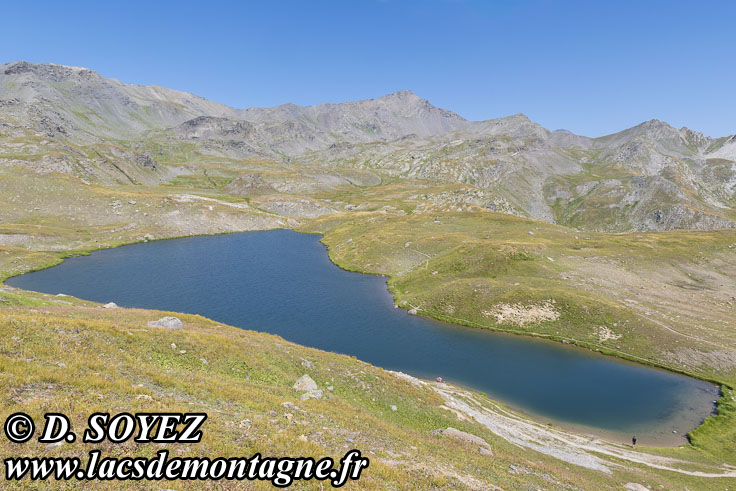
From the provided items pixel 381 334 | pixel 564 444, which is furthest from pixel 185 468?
pixel 381 334

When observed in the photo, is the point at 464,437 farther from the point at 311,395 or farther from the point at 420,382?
the point at 420,382

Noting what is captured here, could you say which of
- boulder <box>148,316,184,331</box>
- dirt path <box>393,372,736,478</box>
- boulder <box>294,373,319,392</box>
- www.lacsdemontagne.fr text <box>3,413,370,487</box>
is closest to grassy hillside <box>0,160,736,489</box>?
dirt path <box>393,372,736,478</box>

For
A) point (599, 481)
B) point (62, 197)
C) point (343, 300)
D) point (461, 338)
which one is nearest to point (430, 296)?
point (461, 338)

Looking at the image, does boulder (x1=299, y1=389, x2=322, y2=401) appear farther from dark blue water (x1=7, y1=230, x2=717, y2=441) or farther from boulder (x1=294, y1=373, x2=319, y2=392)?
dark blue water (x1=7, y1=230, x2=717, y2=441)

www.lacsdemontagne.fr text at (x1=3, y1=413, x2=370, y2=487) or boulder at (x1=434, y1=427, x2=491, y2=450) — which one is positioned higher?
www.lacsdemontagne.fr text at (x1=3, y1=413, x2=370, y2=487)

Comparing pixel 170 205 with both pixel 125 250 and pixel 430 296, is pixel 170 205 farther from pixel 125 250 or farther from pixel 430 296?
pixel 430 296

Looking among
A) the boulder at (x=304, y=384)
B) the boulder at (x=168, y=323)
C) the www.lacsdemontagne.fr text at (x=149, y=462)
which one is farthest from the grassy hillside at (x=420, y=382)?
the boulder at (x=168, y=323)

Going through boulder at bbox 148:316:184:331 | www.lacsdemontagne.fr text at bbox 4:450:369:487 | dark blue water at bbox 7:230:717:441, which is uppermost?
www.lacsdemontagne.fr text at bbox 4:450:369:487
